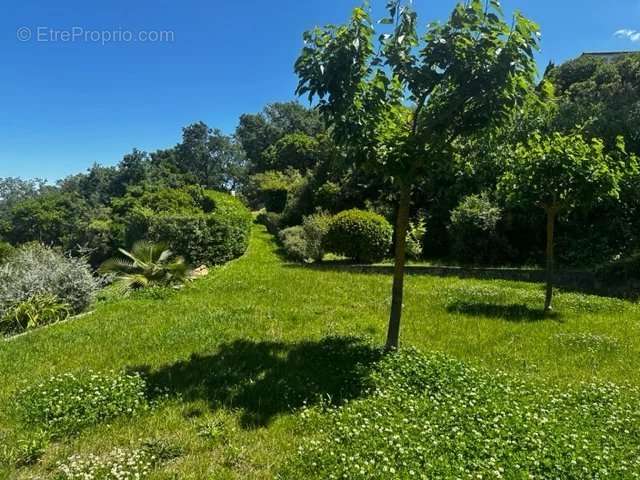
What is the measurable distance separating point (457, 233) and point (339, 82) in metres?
8.72

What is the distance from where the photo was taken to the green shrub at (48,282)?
26.4 ft

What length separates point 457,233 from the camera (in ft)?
40.2

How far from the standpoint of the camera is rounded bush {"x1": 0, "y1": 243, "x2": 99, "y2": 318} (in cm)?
807

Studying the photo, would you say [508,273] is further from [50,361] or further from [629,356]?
[50,361]

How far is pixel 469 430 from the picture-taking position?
3443 millimetres

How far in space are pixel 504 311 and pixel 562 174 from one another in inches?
97.1

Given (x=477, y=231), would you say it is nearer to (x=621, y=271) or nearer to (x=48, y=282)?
(x=621, y=271)

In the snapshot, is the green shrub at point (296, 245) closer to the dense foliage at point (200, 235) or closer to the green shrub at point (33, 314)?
the dense foliage at point (200, 235)

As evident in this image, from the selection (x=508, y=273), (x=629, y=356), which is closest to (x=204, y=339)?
(x=629, y=356)

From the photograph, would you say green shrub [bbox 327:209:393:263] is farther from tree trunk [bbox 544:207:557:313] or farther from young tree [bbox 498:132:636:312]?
tree trunk [bbox 544:207:557:313]

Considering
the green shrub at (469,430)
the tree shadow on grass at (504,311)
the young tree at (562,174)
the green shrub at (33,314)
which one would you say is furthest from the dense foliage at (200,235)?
the green shrub at (469,430)

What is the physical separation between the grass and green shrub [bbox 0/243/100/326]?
0.65 metres

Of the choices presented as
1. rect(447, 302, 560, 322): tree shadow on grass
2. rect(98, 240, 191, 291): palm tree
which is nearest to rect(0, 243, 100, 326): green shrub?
rect(98, 240, 191, 291): palm tree

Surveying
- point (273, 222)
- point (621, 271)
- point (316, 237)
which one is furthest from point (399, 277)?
point (273, 222)
